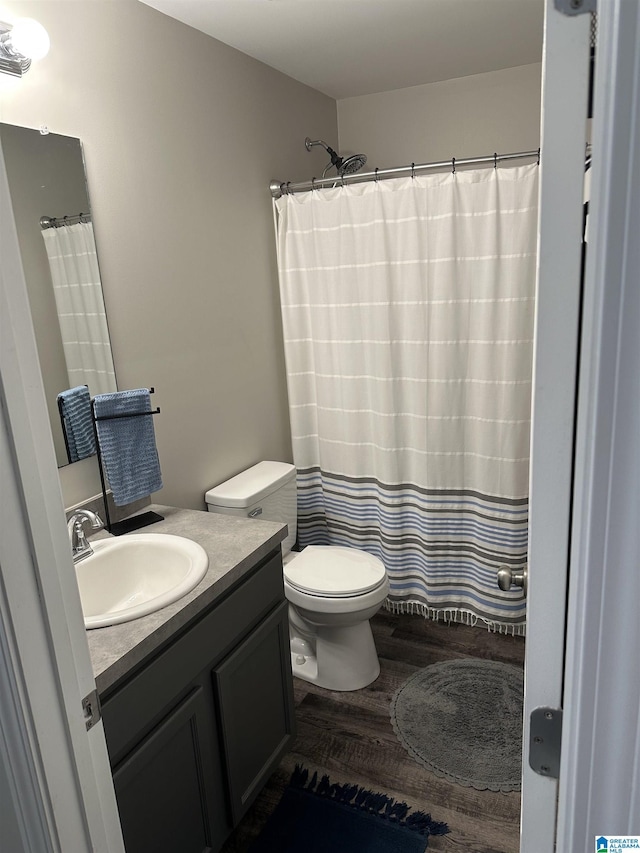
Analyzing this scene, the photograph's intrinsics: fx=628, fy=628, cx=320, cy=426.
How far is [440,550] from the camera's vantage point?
2846 millimetres

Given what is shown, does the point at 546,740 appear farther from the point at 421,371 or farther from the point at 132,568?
the point at 421,371

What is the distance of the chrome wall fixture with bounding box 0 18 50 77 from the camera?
155 cm

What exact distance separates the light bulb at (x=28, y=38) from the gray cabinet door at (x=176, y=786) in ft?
5.43

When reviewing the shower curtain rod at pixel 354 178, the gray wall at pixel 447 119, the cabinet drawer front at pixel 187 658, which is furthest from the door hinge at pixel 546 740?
the gray wall at pixel 447 119

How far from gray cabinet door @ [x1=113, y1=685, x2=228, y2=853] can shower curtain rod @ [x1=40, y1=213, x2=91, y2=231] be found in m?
1.34

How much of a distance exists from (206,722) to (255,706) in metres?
0.24

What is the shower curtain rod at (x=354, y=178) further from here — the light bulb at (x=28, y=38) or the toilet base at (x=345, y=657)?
the toilet base at (x=345, y=657)

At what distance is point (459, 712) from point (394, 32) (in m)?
2.59

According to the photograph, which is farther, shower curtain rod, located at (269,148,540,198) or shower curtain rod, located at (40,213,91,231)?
shower curtain rod, located at (269,148,540,198)

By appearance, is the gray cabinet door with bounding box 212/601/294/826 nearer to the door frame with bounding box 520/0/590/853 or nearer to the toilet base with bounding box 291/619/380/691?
the toilet base with bounding box 291/619/380/691

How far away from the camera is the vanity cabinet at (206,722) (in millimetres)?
1390

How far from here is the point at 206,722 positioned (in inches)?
64.3

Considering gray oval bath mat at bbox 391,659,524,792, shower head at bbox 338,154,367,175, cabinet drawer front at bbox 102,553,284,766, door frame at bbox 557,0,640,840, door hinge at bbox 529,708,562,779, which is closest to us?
door frame at bbox 557,0,640,840

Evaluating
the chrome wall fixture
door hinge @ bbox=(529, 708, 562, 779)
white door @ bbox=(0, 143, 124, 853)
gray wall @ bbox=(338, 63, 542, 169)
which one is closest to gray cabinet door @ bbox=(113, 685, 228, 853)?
white door @ bbox=(0, 143, 124, 853)
